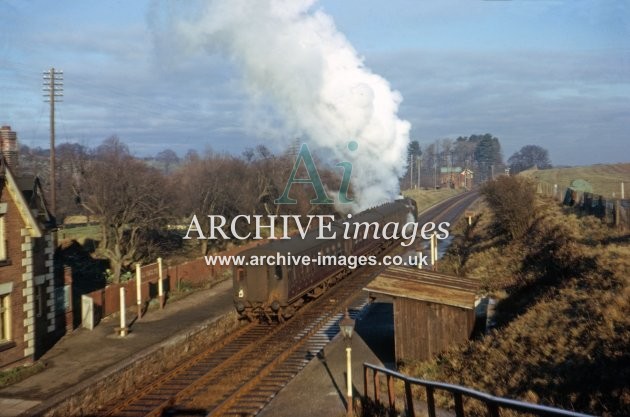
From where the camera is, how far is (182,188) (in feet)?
119

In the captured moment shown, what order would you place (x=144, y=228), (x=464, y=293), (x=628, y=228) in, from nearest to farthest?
(x=464, y=293) → (x=628, y=228) → (x=144, y=228)

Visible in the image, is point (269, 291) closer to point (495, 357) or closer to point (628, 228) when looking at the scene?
point (495, 357)

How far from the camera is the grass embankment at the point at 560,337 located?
386 inches

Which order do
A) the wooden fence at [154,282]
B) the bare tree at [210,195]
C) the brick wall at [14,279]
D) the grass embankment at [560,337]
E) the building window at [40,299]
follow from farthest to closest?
1. the bare tree at [210,195]
2. the wooden fence at [154,282]
3. the building window at [40,299]
4. the brick wall at [14,279]
5. the grass embankment at [560,337]

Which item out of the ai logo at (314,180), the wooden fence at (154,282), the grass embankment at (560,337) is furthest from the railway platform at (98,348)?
the ai logo at (314,180)

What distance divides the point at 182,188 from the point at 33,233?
19.8m

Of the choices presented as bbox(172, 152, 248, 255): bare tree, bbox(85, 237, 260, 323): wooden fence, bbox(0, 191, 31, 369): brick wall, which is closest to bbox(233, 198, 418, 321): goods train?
bbox(85, 237, 260, 323): wooden fence

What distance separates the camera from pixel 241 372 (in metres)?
15.2

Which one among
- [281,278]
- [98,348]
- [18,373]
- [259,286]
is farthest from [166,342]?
[281,278]

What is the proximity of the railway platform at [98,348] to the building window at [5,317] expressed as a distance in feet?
3.99

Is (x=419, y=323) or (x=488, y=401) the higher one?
(x=488, y=401)

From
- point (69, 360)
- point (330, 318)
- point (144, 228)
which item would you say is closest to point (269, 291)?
point (330, 318)

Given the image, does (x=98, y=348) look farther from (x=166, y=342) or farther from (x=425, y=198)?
(x=425, y=198)

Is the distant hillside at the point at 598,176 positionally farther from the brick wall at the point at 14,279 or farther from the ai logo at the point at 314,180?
the brick wall at the point at 14,279
